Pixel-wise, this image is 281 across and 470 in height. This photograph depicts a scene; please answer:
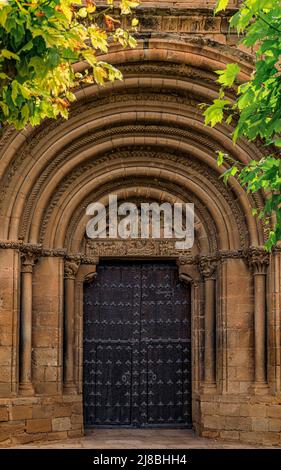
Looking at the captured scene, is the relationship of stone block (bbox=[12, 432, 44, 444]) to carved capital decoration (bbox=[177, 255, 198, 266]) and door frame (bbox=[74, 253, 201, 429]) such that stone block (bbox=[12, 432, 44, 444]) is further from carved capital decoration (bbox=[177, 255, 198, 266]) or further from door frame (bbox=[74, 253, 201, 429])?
carved capital decoration (bbox=[177, 255, 198, 266])

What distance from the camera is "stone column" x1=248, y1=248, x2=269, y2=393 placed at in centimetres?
1295

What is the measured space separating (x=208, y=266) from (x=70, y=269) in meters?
2.11

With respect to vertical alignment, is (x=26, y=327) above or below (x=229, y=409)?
above

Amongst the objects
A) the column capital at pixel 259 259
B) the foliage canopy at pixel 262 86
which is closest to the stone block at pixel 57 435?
the column capital at pixel 259 259

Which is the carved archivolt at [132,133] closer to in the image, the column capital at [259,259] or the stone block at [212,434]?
the column capital at [259,259]

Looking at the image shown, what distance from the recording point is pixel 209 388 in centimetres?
1326

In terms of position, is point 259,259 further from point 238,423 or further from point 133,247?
point 238,423

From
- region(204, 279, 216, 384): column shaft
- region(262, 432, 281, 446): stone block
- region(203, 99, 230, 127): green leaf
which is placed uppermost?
region(203, 99, 230, 127): green leaf

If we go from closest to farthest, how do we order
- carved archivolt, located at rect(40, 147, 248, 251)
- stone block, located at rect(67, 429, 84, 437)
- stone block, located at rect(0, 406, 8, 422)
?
stone block, located at rect(0, 406, 8, 422)
stone block, located at rect(67, 429, 84, 437)
carved archivolt, located at rect(40, 147, 248, 251)

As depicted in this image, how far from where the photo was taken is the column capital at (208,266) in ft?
44.4

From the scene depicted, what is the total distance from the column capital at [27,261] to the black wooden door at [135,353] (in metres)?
1.31

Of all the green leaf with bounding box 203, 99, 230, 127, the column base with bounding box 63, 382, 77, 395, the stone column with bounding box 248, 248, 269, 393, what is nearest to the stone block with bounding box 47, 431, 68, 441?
the column base with bounding box 63, 382, 77, 395

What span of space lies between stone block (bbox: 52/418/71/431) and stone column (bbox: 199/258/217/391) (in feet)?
6.99

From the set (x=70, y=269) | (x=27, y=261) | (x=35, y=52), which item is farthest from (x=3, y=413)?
(x=35, y=52)
